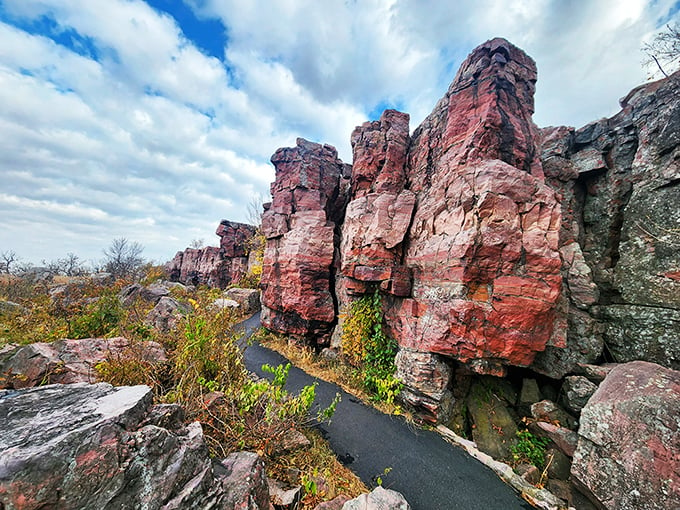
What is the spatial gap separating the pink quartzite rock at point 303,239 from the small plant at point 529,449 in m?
5.57

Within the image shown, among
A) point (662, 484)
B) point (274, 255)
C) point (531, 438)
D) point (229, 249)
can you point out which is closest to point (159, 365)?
point (274, 255)

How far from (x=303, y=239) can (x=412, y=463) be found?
6845mm

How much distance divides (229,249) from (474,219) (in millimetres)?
22875

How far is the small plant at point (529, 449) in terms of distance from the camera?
4.38 meters

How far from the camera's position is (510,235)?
181 inches

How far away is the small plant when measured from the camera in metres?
4.38

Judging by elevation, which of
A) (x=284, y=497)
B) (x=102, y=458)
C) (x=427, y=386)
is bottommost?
(x=284, y=497)

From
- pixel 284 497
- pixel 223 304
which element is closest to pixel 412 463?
pixel 284 497

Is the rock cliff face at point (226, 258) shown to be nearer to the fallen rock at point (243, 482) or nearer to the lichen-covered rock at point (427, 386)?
the lichen-covered rock at point (427, 386)

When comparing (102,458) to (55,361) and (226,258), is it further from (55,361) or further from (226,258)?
(226,258)

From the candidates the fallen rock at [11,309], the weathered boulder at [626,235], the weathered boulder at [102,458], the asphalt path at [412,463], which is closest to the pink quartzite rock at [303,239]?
the asphalt path at [412,463]

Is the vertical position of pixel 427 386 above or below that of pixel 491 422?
above

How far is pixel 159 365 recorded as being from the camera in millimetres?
3697

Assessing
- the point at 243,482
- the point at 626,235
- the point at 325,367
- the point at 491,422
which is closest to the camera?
the point at 243,482
